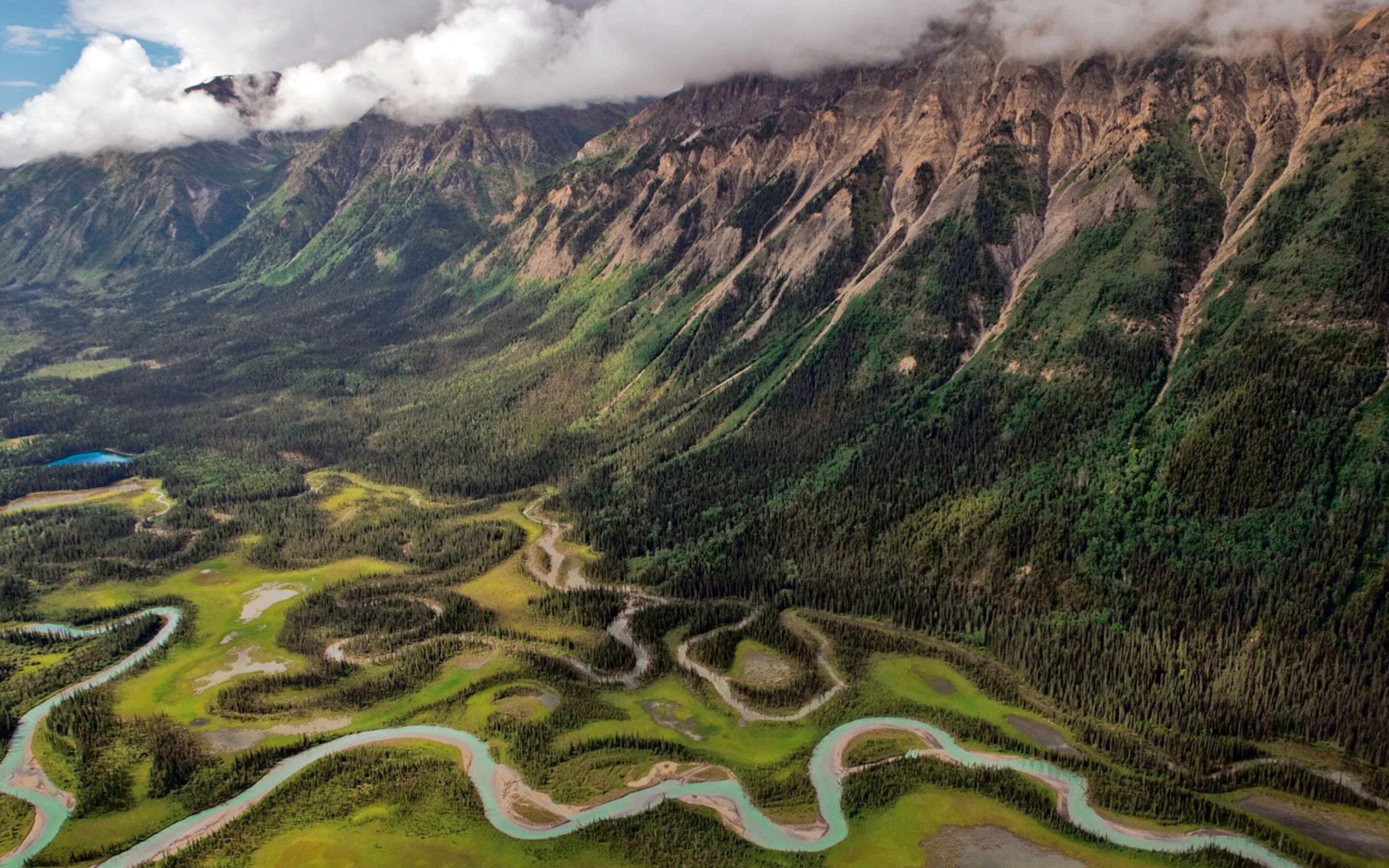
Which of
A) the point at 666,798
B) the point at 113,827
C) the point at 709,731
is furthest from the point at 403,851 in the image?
the point at 709,731

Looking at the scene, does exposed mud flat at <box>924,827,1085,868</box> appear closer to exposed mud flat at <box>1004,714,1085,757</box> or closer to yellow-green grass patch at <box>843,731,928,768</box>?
yellow-green grass patch at <box>843,731,928,768</box>

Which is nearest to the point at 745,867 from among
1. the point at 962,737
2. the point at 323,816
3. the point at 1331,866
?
the point at 962,737

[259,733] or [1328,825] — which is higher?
[1328,825]

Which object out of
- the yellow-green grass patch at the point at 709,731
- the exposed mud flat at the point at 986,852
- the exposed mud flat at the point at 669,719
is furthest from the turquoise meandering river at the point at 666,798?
the exposed mud flat at the point at 669,719

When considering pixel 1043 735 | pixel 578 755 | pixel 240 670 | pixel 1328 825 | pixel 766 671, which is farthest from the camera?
pixel 240 670

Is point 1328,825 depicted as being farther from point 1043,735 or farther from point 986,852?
Result: point 986,852

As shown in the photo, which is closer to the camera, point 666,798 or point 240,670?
point 666,798

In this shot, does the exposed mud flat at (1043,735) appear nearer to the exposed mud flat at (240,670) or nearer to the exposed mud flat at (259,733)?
the exposed mud flat at (259,733)
